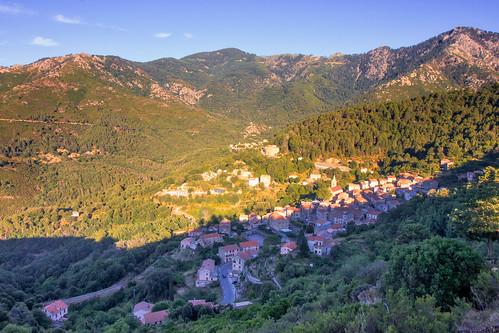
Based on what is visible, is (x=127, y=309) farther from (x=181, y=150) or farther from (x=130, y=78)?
(x=130, y=78)

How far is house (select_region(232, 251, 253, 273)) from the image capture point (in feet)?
84.0

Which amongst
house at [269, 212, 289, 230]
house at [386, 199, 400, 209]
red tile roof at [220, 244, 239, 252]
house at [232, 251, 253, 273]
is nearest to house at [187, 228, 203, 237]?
red tile roof at [220, 244, 239, 252]

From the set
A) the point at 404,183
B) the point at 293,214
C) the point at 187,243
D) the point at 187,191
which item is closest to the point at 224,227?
the point at 187,243

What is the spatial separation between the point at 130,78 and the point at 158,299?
120 m

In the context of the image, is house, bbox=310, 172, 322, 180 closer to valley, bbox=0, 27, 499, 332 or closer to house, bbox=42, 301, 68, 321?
valley, bbox=0, 27, 499, 332

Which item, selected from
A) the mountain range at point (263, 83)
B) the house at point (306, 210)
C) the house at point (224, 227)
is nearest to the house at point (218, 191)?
the house at point (224, 227)

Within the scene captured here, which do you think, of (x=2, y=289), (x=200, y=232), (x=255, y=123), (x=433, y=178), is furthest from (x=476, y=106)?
(x=255, y=123)

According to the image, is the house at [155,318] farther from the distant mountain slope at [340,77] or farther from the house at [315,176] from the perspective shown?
the distant mountain slope at [340,77]

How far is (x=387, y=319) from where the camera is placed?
7.24 meters

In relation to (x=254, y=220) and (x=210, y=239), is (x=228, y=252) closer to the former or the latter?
(x=210, y=239)

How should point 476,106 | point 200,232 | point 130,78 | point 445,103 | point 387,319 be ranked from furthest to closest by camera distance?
point 130,78 < point 445,103 < point 476,106 < point 200,232 < point 387,319

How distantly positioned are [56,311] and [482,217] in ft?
85.5

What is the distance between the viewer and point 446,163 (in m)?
36.6

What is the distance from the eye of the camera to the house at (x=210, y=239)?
1235 inches
